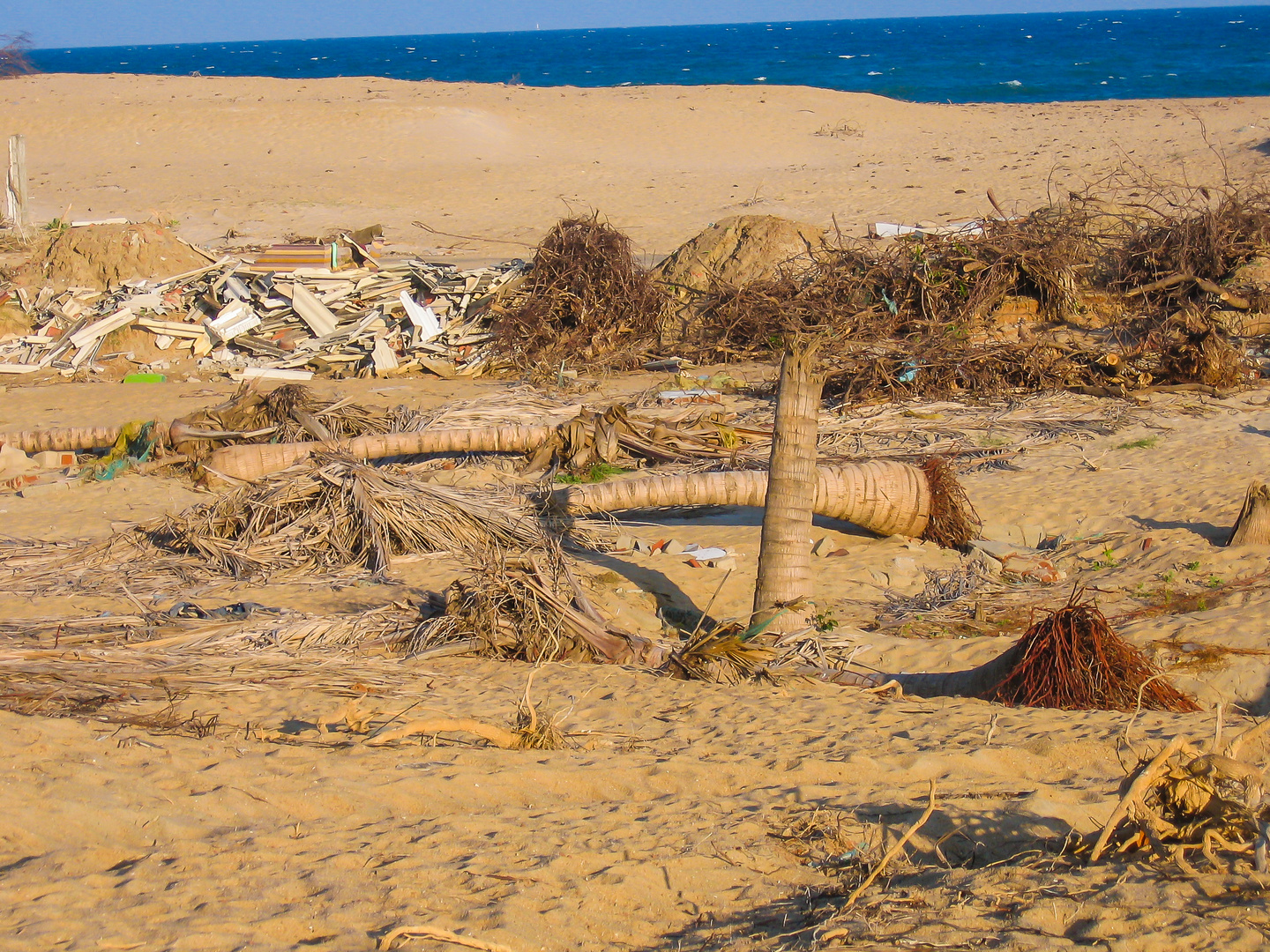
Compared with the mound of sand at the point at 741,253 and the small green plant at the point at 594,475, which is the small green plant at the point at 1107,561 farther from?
the mound of sand at the point at 741,253

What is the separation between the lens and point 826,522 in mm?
6688

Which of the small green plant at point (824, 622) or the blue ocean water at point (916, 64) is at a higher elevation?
the blue ocean water at point (916, 64)

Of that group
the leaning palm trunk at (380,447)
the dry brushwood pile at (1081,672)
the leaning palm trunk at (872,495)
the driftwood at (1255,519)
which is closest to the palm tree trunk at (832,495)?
the leaning palm trunk at (872,495)

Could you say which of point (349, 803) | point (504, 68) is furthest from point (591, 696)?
point (504, 68)

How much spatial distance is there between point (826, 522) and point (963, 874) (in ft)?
13.3

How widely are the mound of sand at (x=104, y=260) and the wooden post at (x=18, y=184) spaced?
267 centimetres

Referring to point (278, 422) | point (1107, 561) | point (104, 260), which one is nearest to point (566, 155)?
point (104, 260)

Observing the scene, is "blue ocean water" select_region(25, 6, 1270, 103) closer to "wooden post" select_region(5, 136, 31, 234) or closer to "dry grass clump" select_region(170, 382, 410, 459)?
"wooden post" select_region(5, 136, 31, 234)

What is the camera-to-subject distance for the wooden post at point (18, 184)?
1537cm

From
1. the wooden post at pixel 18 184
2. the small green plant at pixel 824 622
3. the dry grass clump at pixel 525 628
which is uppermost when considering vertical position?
the wooden post at pixel 18 184

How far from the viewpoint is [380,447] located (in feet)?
23.9

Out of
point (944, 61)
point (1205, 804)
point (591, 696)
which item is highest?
point (944, 61)

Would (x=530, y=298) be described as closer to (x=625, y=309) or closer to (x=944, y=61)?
(x=625, y=309)

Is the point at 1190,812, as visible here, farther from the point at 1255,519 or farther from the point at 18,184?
the point at 18,184
